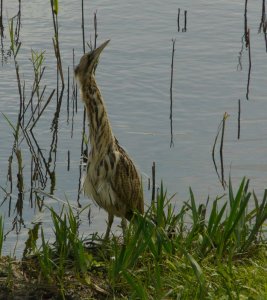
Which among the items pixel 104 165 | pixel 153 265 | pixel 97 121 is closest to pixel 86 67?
pixel 97 121

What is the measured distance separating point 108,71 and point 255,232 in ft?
17.0

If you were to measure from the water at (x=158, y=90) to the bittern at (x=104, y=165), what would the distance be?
1194 mm

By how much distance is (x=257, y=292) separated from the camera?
18.9ft

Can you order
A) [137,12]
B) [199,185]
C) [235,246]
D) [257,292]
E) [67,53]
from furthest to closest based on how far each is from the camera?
[137,12] → [67,53] → [199,185] → [235,246] → [257,292]

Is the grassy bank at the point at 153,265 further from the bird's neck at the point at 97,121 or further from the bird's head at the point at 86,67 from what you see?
the bird's head at the point at 86,67

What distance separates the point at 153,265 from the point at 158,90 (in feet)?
16.1

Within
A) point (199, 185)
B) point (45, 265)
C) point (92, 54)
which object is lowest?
point (199, 185)

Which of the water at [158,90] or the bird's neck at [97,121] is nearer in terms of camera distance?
the bird's neck at [97,121]

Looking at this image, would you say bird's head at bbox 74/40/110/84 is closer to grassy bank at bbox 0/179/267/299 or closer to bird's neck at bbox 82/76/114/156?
bird's neck at bbox 82/76/114/156

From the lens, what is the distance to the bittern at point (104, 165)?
734 cm

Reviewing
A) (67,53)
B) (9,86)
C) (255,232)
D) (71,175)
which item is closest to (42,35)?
(67,53)

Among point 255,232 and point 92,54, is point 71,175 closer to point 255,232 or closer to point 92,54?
point 92,54

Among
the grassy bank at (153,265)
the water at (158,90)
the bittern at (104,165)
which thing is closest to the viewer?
the grassy bank at (153,265)

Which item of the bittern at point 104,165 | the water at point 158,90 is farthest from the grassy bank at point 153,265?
the water at point 158,90
